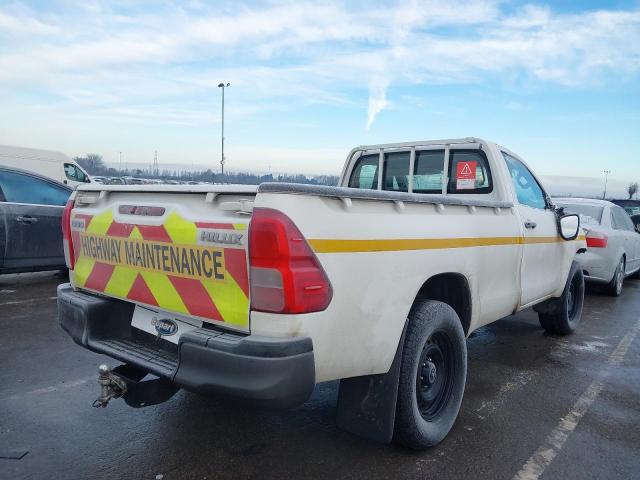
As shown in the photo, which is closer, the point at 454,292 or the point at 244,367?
the point at 244,367

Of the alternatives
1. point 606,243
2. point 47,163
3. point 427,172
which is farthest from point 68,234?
point 47,163

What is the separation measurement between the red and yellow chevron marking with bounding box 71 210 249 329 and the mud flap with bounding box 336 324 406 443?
80 centimetres

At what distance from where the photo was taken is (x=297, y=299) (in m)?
2.19

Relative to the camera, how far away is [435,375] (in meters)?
3.21

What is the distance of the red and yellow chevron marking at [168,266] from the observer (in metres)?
2.34

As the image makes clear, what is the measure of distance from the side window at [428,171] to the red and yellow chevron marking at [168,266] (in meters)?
2.77

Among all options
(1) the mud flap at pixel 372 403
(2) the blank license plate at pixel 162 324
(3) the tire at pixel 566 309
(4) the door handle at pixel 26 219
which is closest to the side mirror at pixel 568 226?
(3) the tire at pixel 566 309

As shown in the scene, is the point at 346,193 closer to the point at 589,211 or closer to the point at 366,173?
the point at 366,173

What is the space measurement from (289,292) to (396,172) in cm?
306

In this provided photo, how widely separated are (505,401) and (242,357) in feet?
8.14

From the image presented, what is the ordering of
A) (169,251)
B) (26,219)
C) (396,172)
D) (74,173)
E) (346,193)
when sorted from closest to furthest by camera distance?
1. (346,193)
2. (169,251)
3. (396,172)
4. (26,219)
5. (74,173)

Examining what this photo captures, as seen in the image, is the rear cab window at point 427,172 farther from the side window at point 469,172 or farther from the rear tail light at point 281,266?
the rear tail light at point 281,266

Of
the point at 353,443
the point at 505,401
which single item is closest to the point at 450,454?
the point at 353,443

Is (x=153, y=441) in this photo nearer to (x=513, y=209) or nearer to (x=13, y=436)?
(x=13, y=436)
